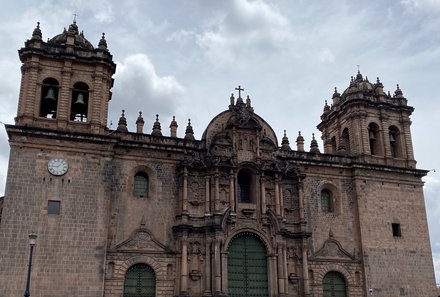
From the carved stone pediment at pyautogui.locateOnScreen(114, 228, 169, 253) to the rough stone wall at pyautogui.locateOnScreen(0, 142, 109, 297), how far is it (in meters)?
1.33

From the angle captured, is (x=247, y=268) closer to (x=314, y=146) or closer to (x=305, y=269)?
(x=305, y=269)

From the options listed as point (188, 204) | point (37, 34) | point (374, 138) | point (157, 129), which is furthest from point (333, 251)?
point (37, 34)

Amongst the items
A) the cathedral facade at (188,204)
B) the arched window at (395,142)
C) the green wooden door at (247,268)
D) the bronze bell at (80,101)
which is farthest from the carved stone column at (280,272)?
the bronze bell at (80,101)

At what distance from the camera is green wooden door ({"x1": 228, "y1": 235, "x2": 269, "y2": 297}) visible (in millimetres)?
26234

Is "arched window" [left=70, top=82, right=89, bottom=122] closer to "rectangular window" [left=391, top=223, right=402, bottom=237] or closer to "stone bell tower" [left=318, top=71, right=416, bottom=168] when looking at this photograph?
"stone bell tower" [left=318, top=71, right=416, bottom=168]

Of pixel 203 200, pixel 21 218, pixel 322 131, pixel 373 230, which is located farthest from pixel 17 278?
pixel 322 131

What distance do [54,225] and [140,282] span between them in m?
4.86

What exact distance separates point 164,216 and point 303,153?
357 inches

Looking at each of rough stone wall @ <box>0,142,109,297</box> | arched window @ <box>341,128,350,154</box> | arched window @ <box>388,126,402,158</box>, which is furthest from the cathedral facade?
arched window @ <box>341,128,350,154</box>

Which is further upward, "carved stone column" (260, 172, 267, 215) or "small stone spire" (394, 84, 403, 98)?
A: "small stone spire" (394, 84, 403, 98)

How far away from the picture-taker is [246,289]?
2627 cm

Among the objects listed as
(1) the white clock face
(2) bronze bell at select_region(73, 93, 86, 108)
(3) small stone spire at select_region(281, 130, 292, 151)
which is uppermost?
(2) bronze bell at select_region(73, 93, 86, 108)

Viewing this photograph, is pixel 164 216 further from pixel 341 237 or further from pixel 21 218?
pixel 341 237

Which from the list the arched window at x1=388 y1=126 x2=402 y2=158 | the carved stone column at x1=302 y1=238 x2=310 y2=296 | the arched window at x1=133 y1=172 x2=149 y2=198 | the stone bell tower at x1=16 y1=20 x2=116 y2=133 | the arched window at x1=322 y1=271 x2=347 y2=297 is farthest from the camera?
the arched window at x1=388 y1=126 x2=402 y2=158
